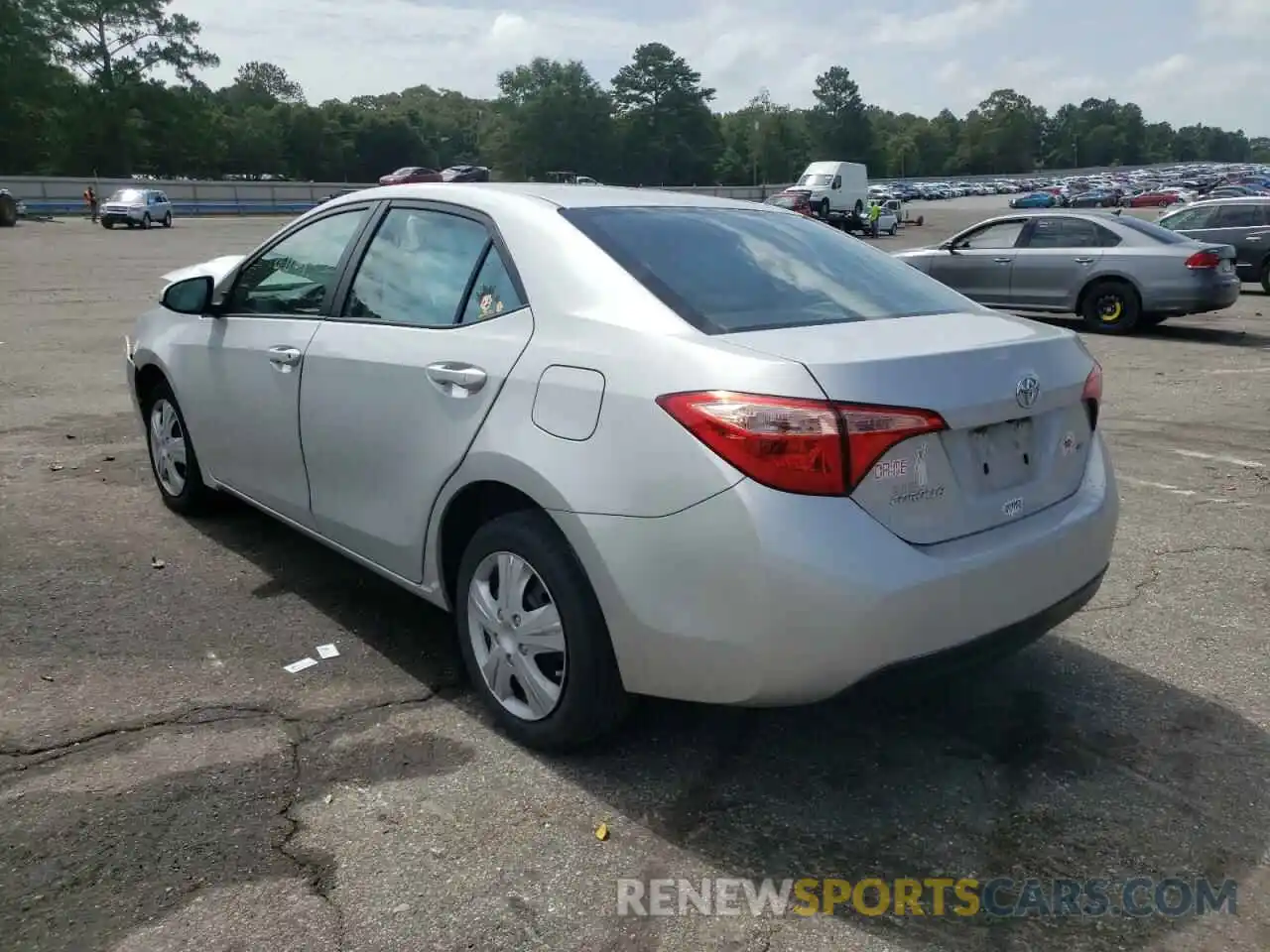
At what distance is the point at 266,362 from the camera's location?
430 cm

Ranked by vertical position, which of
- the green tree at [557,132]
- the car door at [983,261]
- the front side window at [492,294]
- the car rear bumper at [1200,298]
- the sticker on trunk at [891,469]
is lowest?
the car rear bumper at [1200,298]

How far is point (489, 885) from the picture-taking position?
2680mm

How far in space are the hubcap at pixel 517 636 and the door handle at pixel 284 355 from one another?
1311mm

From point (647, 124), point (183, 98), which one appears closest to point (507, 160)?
point (647, 124)

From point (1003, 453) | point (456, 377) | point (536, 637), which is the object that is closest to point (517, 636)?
point (536, 637)

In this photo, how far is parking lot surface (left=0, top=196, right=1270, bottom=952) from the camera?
2566 mm

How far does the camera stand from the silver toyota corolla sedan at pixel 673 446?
105 inches

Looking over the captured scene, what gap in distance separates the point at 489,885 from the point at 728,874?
594 mm

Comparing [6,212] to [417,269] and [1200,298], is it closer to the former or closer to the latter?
[1200,298]

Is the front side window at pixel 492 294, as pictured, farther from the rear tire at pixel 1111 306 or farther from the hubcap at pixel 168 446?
the rear tire at pixel 1111 306

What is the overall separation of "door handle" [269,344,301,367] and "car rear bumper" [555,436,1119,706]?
5.49ft

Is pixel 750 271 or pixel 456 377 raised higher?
pixel 750 271

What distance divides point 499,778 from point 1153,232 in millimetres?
13205

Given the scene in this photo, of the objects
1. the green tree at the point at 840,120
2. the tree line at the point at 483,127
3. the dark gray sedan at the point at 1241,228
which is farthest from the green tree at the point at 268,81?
the dark gray sedan at the point at 1241,228
